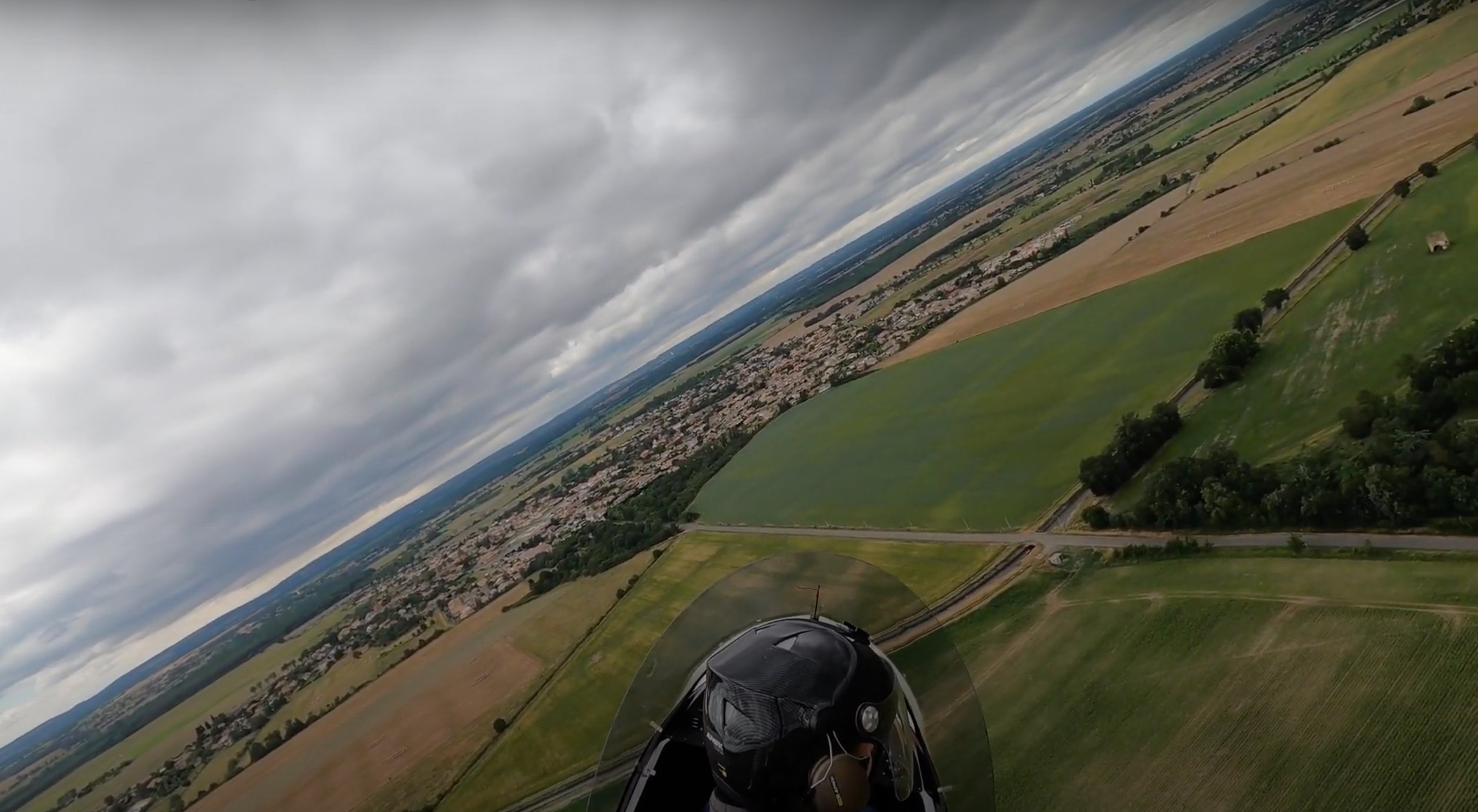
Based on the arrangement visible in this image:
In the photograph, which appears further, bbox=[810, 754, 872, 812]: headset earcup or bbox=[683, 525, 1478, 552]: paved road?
bbox=[683, 525, 1478, 552]: paved road

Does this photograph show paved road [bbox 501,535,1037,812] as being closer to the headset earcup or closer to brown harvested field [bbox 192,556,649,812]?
brown harvested field [bbox 192,556,649,812]

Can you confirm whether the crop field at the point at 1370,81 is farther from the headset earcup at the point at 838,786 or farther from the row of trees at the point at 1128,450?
the headset earcup at the point at 838,786

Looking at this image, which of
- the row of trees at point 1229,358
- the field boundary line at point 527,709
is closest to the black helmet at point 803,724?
the field boundary line at point 527,709

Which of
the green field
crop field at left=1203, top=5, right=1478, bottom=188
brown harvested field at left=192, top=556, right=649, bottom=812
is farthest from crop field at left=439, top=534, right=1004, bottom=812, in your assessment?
the green field

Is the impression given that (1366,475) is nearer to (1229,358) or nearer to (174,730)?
(1229,358)

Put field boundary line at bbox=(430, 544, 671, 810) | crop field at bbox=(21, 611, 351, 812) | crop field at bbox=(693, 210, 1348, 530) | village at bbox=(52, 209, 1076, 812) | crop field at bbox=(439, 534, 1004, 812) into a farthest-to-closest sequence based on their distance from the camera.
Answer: crop field at bbox=(21, 611, 351, 812) < village at bbox=(52, 209, 1076, 812) < crop field at bbox=(693, 210, 1348, 530) < field boundary line at bbox=(430, 544, 671, 810) < crop field at bbox=(439, 534, 1004, 812)

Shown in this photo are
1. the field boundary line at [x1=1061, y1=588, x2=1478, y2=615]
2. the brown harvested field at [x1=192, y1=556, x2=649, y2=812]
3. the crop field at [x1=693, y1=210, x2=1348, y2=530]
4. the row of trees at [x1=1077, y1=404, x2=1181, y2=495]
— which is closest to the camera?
the field boundary line at [x1=1061, y1=588, x2=1478, y2=615]
